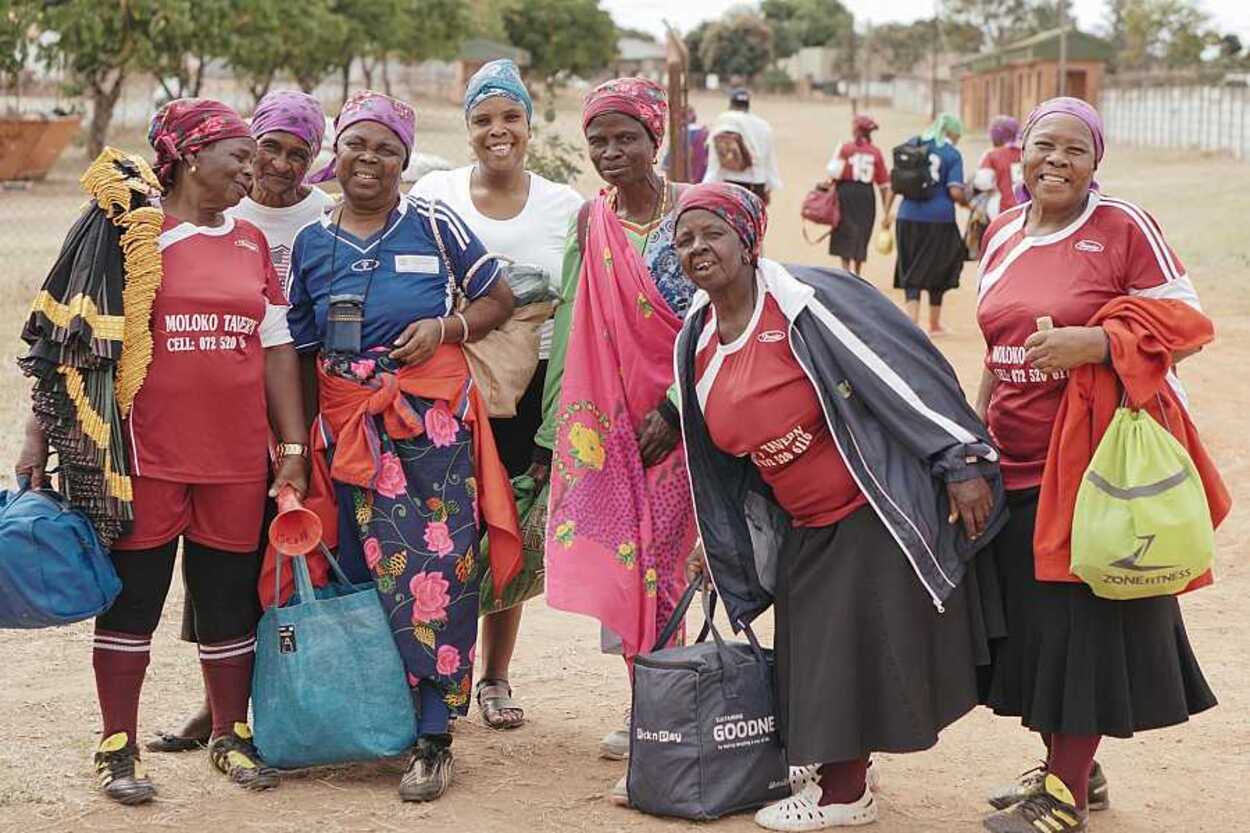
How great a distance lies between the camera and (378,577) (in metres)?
4.76

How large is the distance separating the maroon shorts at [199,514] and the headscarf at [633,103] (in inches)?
54.7

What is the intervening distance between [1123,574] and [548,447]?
1730mm

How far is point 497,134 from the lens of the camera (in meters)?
5.04

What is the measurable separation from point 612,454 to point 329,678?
100 centimetres

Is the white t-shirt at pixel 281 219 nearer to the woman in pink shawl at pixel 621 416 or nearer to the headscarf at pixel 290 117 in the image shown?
the headscarf at pixel 290 117

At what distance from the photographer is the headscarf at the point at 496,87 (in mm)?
5086

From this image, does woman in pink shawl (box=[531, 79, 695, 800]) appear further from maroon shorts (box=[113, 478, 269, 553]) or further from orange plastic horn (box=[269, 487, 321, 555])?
maroon shorts (box=[113, 478, 269, 553])

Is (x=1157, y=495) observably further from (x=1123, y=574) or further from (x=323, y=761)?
(x=323, y=761)

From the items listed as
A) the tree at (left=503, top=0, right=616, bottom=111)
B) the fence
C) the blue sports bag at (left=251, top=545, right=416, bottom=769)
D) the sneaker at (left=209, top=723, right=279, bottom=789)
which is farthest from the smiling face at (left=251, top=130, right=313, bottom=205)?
the tree at (left=503, top=0, right=616, bottom=111)

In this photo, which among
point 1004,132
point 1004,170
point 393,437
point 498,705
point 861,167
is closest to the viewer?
point 393,437

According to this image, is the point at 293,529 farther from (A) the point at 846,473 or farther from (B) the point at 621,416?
(A) the point at 846,473

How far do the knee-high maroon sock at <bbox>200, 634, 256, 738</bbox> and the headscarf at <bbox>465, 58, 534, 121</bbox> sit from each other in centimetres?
169

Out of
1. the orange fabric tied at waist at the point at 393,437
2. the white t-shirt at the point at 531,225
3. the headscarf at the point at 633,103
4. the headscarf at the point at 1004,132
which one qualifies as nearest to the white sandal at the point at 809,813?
the orange fabric tied at waist at the point at 393,437

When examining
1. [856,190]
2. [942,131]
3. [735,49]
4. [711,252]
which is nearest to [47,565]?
[711,252]
